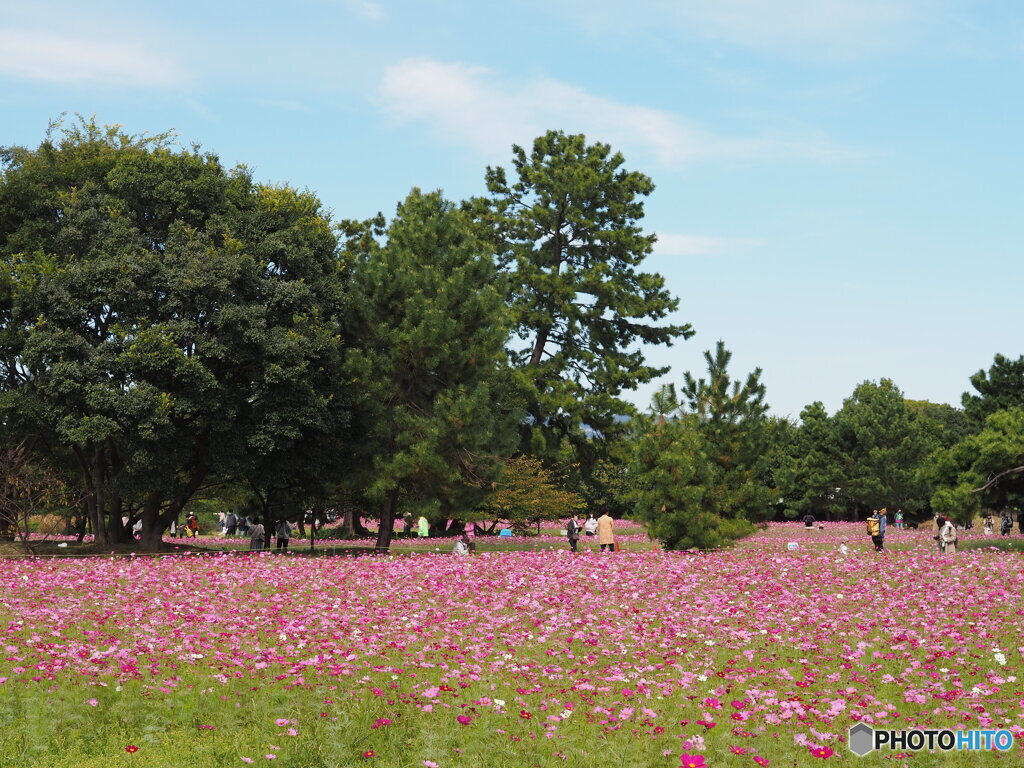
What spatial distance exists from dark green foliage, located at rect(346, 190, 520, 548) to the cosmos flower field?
43.3 ft

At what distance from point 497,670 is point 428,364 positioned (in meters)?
23.8

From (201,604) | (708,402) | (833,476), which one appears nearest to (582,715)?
(201,604)

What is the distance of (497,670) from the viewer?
12.3 m

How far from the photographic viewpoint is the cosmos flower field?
31.1ft

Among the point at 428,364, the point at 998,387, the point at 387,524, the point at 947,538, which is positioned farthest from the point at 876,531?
the point at 387,524

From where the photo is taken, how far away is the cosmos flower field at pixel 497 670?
9.48 m

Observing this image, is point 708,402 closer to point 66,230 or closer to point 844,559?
point 844,559

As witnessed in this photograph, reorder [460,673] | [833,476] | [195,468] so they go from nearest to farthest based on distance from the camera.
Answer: [460,673] < [195,468] < [833,476]

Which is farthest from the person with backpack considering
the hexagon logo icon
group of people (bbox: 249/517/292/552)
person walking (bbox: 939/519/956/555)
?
the hexagon logo icon

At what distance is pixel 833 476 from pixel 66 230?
5631 centimetres

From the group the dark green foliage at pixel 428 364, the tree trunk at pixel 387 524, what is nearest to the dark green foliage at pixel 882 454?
the dark green foliage at pixel 428 364

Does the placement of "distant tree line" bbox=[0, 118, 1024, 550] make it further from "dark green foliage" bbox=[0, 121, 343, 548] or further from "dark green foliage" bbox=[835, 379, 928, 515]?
"dark green foliage" bbox=[835, 379, 928, 515]

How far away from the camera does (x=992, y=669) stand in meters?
12.8

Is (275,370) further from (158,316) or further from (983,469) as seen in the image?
(983,469)
